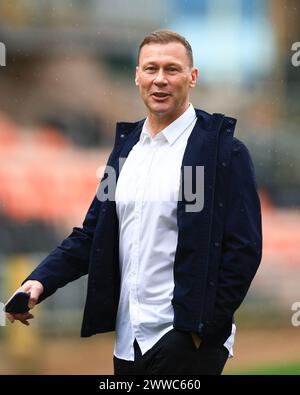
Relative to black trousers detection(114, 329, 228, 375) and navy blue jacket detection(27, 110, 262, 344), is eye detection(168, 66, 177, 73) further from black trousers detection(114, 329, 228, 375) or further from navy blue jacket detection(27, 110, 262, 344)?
black trousers detection(114, 329, 228, 375)

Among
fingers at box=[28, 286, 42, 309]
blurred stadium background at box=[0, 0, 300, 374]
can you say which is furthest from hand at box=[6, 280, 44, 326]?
blurred stadium background at box=[0, 0, 300, 374]

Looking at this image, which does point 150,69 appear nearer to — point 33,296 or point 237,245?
point 237,245

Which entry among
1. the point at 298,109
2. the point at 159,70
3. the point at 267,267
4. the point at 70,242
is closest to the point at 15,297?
the point at 70,242

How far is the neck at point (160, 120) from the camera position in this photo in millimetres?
1891

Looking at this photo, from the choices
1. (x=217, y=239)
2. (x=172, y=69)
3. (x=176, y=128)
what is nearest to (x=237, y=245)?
(x=217, y=239)

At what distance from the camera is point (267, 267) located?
21.3 feet

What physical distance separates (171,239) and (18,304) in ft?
1.12

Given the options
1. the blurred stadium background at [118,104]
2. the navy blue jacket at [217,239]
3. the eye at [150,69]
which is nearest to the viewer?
the navy blue jacket at [217,239]

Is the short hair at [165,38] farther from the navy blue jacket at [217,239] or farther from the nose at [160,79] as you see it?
the navy blue jacket at [217,239]

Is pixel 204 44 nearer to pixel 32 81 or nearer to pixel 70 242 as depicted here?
pixel 32 81

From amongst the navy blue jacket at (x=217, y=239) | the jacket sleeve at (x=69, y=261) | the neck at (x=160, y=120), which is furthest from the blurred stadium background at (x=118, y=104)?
the navy blue jacket at (x=217, y=239)

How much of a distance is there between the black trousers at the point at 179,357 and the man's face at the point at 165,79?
1.45ft

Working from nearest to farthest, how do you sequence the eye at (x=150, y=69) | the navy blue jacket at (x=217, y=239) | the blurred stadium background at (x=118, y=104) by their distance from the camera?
the navy blue jacket at (x=217, y=239) < the eye at (x=150, y=69) < the blurred stadium background at (x=118, y=104)

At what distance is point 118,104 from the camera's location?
6859 millimetres
